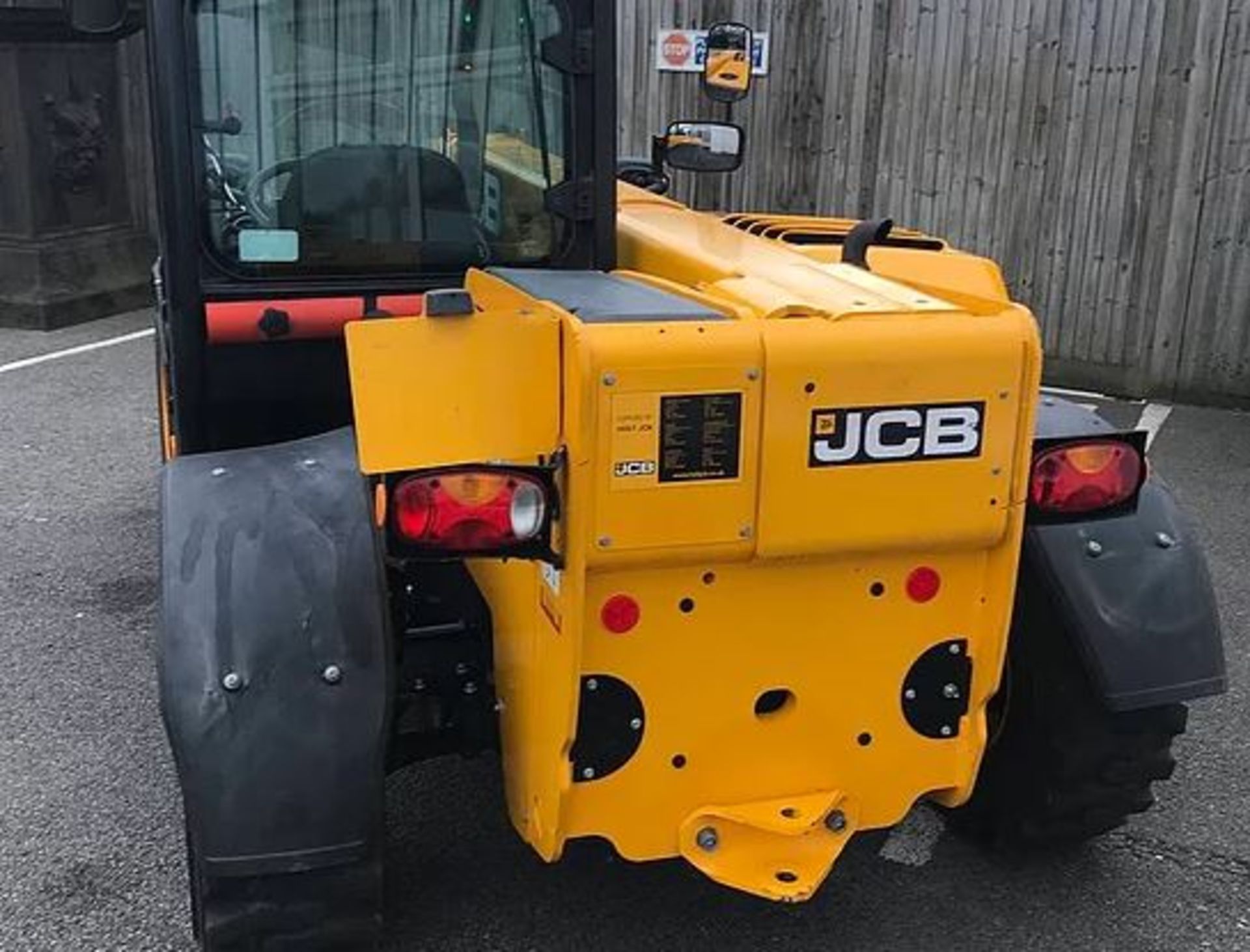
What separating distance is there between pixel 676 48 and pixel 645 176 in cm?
347

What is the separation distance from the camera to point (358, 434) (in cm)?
229

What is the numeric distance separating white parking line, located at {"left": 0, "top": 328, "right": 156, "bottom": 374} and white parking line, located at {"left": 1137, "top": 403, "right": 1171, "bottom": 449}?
5599 millimetres

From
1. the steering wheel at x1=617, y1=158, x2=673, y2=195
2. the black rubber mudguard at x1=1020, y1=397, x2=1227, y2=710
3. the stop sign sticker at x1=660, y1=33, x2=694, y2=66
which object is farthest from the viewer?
the stop sign sticker at x1=660, y1=33, x2=694, y2=66

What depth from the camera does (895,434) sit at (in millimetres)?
2305

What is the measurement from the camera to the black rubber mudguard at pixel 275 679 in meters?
2.33

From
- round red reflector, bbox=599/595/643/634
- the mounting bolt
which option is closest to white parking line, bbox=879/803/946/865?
the mounting bolt

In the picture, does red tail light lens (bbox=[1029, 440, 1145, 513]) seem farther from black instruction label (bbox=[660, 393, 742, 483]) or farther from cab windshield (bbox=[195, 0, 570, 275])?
cab windshield (bbox=[195, 0, 570, 275])

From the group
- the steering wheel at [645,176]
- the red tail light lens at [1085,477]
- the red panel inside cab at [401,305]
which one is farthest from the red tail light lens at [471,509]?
the steering wheel at [645,176]

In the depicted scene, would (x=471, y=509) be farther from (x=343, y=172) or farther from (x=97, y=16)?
(x=97, y=16)

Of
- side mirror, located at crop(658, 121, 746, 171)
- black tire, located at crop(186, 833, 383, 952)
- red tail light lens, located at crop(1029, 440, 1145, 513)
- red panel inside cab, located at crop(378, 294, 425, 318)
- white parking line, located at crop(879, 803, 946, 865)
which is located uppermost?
side mirror, located at crop(658, 121, 746, 171)

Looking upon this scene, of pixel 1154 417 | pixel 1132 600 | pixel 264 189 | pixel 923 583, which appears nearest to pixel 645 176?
pixel 264 189

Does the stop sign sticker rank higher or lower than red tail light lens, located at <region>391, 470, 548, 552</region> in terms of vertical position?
higher

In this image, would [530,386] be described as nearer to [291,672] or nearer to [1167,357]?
[291,672]

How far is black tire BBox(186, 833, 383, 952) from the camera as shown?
93.8 inches
